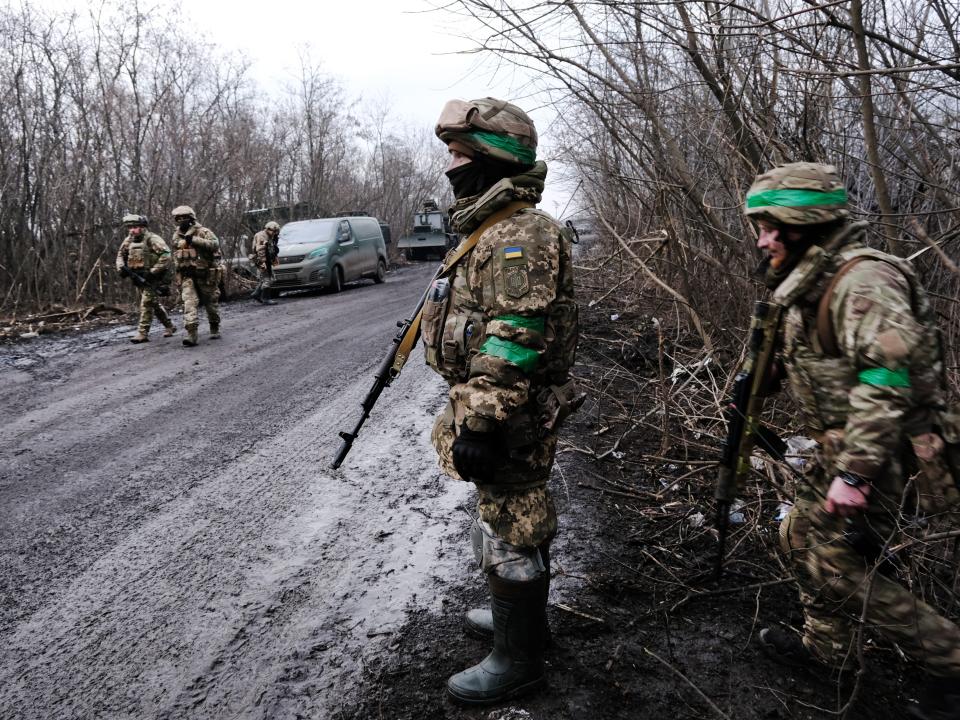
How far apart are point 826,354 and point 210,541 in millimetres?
2985

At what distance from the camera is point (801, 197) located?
6.72ft

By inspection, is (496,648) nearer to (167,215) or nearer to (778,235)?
(778,235)

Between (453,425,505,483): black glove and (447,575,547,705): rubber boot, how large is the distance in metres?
0.45

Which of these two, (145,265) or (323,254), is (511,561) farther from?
(323,254)

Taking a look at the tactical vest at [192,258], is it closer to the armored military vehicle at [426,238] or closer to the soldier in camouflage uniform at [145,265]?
the soldier in camouflage uniform at [145,265]

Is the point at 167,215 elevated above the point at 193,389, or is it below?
above

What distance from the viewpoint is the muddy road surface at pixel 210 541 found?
2.38 metres

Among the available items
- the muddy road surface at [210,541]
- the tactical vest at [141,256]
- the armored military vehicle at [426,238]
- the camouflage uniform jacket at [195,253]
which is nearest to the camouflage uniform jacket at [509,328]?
the muddy road surface at [210,541]

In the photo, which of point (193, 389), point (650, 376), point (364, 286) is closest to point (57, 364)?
point (193, 389)

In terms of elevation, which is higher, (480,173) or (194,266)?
(480,173)

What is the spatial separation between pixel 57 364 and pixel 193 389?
107 inches

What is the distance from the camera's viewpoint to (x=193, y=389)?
21.0ft

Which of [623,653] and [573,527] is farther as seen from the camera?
[573,527]

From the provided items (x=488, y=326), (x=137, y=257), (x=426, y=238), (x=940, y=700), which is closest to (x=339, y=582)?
(x=488, y=326)
